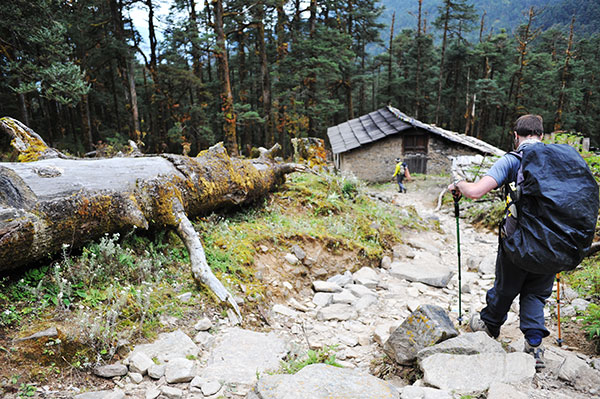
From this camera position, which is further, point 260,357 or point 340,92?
point 340,92

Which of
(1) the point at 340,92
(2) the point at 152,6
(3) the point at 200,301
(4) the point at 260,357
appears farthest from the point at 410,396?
(1) the point at 340,92

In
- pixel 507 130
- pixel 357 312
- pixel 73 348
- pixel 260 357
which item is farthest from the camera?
pixel 507 130

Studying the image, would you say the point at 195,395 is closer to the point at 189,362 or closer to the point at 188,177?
the point at 189,362

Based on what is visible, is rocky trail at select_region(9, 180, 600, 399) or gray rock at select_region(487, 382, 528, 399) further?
rocky trail at select_region(9, 180, 600, 399)

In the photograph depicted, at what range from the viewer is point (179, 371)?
2627 millimetres

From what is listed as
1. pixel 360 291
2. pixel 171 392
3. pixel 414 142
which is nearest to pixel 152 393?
pixel 171 392

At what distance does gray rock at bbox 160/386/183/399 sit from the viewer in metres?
2.43

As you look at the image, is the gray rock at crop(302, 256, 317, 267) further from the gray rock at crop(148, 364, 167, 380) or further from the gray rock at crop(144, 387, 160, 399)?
the gray rock at crop(144, 387, 160, 399)

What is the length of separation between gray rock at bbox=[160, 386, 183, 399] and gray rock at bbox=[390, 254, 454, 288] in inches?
173

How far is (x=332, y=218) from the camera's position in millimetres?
7328

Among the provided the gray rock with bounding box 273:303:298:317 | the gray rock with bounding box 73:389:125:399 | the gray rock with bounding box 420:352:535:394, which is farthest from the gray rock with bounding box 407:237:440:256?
the gray rock with bounding box 73:389:125:399

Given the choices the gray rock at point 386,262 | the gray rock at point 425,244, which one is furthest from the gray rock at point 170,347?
the gray rock at point 425,244

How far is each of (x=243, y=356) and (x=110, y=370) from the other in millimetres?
1093

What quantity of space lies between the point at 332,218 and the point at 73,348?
17.9 ft
